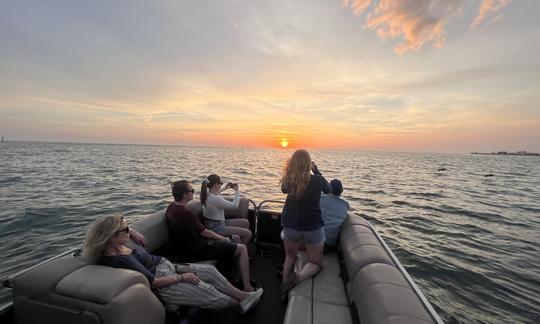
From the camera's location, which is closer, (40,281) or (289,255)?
(40,281)

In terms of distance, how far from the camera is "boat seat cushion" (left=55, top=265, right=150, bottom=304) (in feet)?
6.18

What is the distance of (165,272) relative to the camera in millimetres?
2738

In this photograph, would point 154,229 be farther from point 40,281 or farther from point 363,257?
point 363,257

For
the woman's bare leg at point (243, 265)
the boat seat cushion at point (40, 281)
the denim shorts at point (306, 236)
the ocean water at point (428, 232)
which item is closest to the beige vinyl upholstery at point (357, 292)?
the denim shorts at point (306, 236)

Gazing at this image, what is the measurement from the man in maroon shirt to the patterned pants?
21.7 inches

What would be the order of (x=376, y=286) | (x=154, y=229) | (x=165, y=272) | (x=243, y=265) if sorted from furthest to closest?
(x=154, y=229) < (x=243, y=265) < (x=165, y=272) < (x=376, y=286)

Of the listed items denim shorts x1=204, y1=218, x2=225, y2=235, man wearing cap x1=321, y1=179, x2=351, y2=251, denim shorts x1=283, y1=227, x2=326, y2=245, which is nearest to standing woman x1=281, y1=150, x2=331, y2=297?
denim shorts x1=283, y1=227, x2=326, y2=245

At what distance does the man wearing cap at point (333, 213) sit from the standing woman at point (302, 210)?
841 millimetres

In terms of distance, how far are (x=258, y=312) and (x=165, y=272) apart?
51.9 inches

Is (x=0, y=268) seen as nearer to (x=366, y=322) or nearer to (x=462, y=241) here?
(x=366, y=322)

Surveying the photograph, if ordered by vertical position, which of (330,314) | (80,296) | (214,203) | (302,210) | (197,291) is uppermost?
(302,210)

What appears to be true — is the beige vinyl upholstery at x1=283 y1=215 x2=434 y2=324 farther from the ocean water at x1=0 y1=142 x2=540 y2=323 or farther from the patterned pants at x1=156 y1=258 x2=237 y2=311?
the ocean water at x1=0 y1=142 x2=540 y2=323

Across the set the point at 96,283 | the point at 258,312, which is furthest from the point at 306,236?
the point at 96,283

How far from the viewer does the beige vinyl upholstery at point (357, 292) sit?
2.12 m
